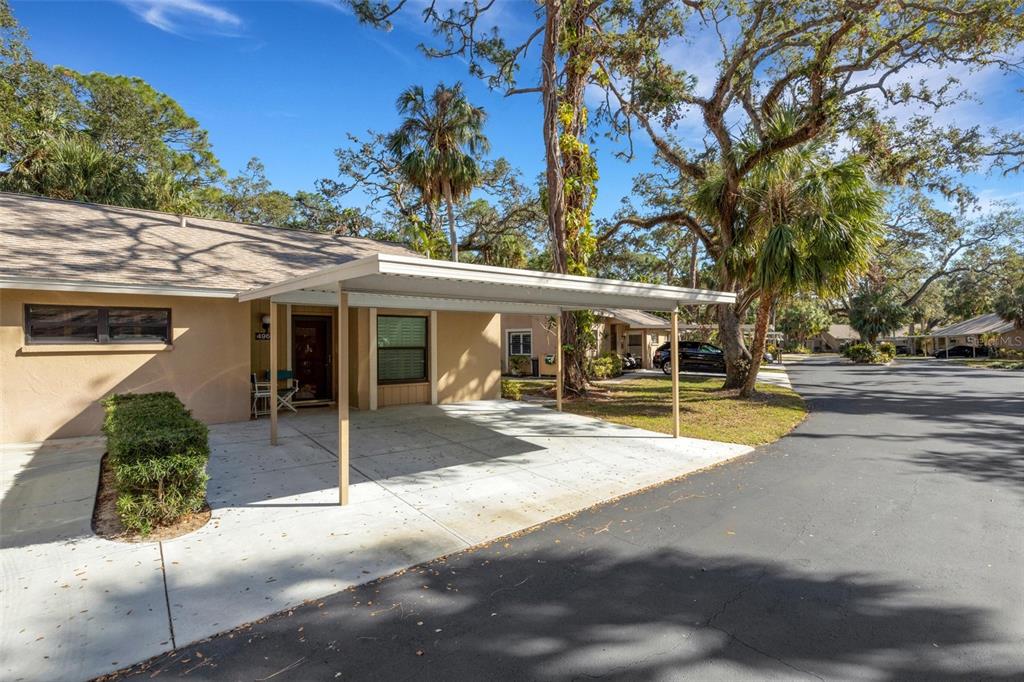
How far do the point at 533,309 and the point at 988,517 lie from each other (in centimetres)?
736

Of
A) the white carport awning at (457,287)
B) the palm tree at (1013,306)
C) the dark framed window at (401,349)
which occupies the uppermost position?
the palm tree at (1013,306)

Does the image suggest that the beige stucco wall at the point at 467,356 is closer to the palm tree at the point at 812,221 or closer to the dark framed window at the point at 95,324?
the dark framed window at the point at 95,324

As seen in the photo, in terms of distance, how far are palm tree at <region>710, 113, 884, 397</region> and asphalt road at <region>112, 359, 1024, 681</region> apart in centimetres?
672

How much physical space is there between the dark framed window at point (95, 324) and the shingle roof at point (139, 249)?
67cm

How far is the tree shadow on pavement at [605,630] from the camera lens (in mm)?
2604

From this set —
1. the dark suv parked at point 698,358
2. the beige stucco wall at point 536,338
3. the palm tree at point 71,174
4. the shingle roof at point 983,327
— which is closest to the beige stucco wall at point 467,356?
the beige stucco wall at point 536,338

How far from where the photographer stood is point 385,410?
10.8 meters

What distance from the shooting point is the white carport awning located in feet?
14.7

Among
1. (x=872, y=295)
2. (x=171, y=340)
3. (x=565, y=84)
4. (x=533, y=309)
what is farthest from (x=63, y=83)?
(x=872, y=295)

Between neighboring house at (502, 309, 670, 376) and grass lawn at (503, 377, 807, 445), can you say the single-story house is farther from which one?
neighboring house at (502, 309, 670, 376)

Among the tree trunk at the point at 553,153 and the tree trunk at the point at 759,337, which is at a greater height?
the tree trunk at the point at 553,153

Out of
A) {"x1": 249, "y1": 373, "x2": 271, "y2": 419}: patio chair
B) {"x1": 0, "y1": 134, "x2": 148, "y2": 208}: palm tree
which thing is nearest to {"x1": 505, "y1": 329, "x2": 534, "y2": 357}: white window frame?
{"x1": 249, "y1": 373, "x2": 271, "y2": 419}: patio chair

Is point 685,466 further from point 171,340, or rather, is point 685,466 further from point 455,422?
point 171,340

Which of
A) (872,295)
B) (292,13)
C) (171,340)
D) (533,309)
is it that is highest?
(292,13)
